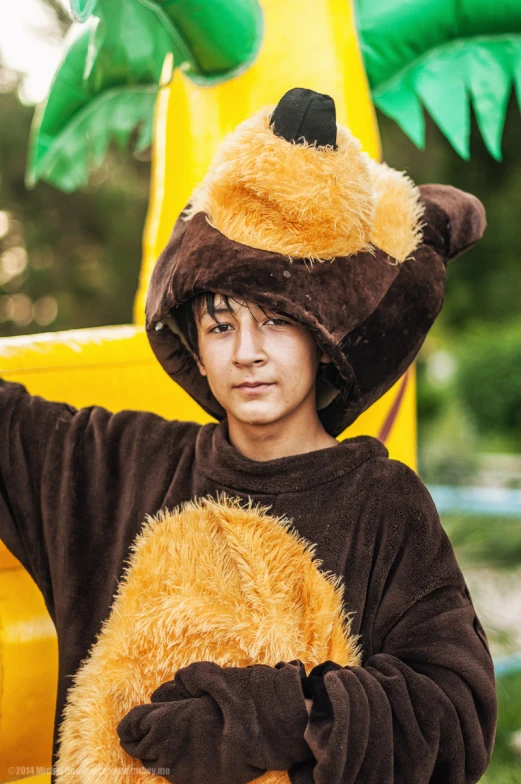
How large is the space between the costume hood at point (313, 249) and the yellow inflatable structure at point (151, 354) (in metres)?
0.41

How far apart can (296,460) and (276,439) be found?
0.09m

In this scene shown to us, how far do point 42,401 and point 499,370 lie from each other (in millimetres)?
6847

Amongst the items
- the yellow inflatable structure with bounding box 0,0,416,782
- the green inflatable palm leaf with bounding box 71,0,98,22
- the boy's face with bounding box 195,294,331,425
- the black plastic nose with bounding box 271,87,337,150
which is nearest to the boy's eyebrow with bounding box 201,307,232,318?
the boy's face with bounding box 195,294,331,425

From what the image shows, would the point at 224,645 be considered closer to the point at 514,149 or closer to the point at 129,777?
the point at 129,777

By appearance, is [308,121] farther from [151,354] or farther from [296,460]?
[151,354]

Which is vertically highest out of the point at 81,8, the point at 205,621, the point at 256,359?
the point at 81,8

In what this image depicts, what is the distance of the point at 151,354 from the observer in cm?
202

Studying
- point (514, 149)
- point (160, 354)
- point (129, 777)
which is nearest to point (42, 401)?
point (160, 354)

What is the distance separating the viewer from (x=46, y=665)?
179 cm

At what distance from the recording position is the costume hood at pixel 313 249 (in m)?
1.39

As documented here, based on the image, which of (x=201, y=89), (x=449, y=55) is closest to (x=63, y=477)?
(x=201, y=89)

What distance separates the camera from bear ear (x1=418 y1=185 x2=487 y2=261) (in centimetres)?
165

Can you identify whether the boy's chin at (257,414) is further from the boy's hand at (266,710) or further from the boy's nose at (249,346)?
the boy's hand at (266,710)

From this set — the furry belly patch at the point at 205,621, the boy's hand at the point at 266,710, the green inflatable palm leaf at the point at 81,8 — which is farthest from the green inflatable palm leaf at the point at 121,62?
the boy's hand at the point at 266,710
